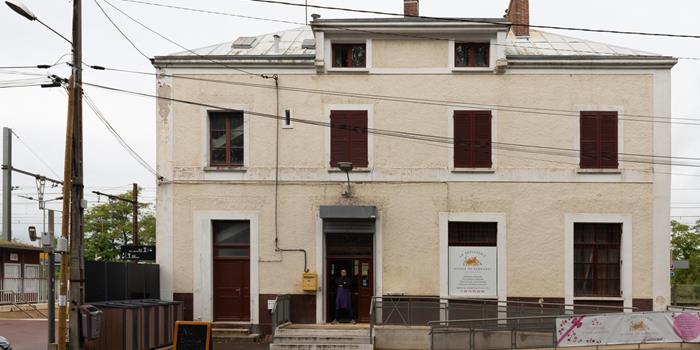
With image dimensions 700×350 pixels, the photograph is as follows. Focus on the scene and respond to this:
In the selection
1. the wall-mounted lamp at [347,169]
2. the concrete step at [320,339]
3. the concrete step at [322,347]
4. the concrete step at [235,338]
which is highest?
the wall-mounted lamp at [347,169]

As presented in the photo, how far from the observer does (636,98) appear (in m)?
A: 24.5

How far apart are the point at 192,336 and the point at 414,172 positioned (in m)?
8.63

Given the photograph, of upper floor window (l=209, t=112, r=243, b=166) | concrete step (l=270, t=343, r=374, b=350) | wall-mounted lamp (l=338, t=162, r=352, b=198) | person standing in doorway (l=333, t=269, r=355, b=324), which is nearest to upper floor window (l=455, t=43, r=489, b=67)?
wall-mounted lamp (l=338, t=162, r=352, b=198)

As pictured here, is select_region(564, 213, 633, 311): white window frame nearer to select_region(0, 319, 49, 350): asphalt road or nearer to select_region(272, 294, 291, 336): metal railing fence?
select_region(272, 294, 291, 336): metal railing fence

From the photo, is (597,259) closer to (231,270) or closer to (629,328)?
(629,328)

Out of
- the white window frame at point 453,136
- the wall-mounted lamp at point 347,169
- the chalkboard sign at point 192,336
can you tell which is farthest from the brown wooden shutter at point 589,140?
the chalkboard sign at point 192,336

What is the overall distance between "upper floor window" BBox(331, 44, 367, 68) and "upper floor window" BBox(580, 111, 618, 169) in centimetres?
675

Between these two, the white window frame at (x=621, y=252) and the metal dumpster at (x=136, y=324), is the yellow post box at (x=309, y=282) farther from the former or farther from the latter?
the white window frame at (x=621, y=252)

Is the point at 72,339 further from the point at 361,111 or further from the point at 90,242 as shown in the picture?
the point at 90,242

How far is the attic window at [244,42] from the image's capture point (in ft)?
86.2

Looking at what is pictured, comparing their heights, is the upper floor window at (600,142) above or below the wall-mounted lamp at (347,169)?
above

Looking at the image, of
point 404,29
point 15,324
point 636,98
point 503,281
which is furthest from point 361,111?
point 15,324

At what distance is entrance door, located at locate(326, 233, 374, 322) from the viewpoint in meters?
24.8

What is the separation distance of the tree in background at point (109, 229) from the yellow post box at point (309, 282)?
175 feet
